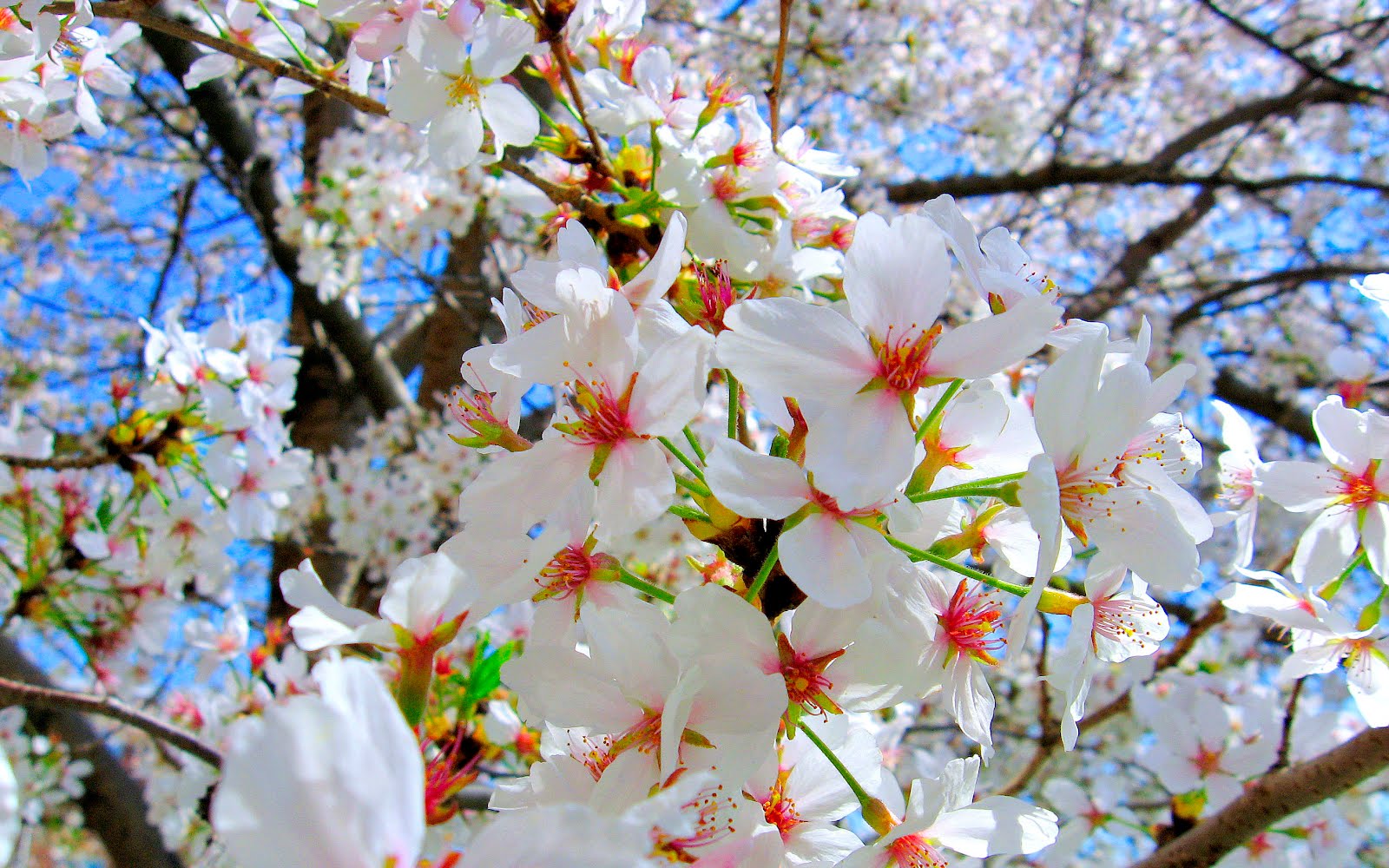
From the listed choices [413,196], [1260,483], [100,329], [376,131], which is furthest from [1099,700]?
[100,329]

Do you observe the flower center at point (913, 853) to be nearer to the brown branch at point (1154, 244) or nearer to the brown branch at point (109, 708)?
the brown branch at point (109, 708)

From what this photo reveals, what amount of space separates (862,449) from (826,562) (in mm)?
90

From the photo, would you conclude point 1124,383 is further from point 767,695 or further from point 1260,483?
point 1260,483

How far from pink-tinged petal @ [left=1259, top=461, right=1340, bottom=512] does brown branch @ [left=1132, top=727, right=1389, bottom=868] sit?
350 millimetres

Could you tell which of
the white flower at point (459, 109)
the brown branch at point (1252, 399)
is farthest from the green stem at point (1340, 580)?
the brown branch at point (1252, 399)

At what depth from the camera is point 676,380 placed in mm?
676

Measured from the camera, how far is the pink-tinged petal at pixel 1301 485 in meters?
1.06

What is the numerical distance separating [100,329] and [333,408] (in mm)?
2914

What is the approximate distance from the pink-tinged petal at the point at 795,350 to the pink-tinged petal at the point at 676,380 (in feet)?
0.07

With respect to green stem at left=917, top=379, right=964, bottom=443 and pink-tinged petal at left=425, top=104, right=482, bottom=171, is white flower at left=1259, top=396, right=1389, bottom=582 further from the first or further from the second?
pink-tinged petal at left=425, top=104, right=482, bottom=171

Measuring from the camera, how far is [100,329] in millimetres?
6195

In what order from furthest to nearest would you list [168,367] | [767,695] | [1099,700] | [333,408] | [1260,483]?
[333,408] → [1099,700] → [168,367] → [1260,483] → [767,695]

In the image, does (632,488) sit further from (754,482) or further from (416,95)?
(416,95)

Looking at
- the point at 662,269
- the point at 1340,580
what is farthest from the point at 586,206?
the point at 1340,580
